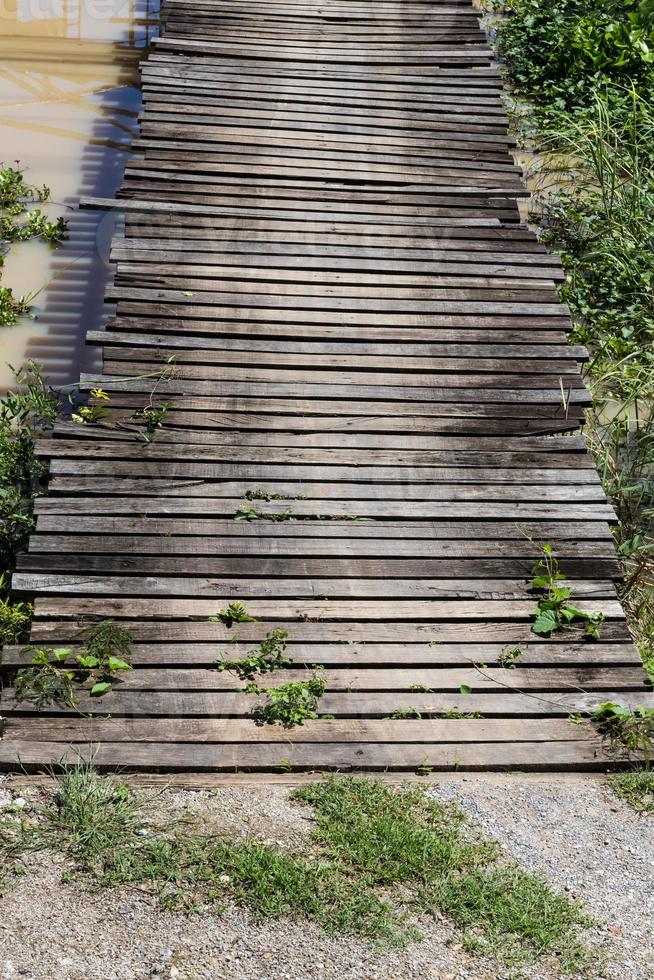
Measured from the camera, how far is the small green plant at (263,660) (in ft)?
14.0

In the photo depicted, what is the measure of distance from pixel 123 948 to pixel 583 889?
1.59m

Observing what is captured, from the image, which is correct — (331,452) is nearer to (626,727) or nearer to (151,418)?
(151,418)

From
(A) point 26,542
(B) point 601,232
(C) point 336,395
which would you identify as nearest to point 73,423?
(A) point 26,542

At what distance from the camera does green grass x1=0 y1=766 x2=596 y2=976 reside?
10.9 feet

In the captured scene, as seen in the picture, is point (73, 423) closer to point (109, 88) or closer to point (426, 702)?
point (426, 702)

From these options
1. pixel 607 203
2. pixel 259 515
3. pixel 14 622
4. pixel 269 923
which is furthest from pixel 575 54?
pixel 269 923

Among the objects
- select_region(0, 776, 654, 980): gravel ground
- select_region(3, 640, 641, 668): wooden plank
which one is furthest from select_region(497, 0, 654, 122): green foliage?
select_region(0, 776, 654, 980): gravel ground

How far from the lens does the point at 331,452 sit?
17.2 ft

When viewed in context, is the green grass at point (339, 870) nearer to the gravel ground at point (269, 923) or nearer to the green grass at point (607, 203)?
the gravel ground at point (269, 923)

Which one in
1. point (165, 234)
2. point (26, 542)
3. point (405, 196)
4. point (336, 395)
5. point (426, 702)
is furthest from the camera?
point (405, 196)

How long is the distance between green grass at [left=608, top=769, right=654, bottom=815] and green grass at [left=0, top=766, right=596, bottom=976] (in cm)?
63

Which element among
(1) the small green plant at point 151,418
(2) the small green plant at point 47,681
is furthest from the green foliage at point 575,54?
(2) the small green plant at point 47,681

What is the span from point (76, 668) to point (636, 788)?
7.66 feet

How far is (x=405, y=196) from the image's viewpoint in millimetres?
6910
